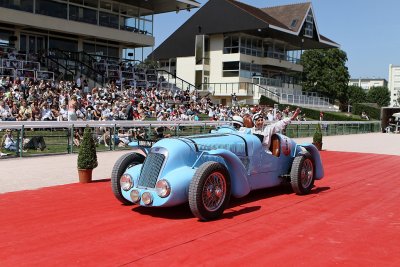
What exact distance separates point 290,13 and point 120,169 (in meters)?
55.8

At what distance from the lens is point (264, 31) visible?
52812 mm

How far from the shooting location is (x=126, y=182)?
7.22m

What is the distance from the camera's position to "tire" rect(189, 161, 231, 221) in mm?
6500

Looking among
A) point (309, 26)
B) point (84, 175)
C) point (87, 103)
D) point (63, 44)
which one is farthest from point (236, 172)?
point (309, 26)

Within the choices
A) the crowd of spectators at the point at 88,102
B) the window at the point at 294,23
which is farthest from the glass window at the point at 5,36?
the window at the point at 294,23

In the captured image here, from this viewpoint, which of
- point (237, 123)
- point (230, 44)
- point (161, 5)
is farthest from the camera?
point (230, 44)

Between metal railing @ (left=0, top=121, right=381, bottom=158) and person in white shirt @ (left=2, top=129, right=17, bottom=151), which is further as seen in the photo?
metal railing @ (left=0, top=121, right=381, bottom=158)

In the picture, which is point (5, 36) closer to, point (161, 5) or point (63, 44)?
point (63, 44)

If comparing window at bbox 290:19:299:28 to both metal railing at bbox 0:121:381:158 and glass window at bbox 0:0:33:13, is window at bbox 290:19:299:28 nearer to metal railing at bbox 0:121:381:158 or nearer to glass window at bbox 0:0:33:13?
glass window at bbox 0:0:33:13

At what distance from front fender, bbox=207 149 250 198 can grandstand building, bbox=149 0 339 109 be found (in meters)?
43.0

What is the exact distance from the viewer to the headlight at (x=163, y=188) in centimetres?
659

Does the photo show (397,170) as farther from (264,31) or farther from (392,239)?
(264,31)

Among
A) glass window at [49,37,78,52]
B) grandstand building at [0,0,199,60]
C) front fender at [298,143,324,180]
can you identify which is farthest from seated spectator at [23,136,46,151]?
glass window at [49,37,78,52]

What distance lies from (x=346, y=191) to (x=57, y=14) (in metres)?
26.1
